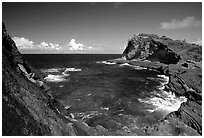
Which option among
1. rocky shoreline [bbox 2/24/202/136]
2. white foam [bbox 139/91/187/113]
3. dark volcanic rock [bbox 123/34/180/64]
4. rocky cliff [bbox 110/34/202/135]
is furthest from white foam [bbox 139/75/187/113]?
dark volcanic rock [bbox 123/34/180/64]

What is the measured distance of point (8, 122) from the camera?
7.85m

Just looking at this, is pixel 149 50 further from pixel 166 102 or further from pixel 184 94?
pixel 166 102

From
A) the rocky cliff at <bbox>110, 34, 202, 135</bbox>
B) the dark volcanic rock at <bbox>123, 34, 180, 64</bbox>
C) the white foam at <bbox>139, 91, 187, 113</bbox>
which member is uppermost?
the dark volcanic rock at <bbox>123, 34, 180, 64</bbox>

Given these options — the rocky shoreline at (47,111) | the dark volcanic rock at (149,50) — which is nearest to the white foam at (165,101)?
the rocky shoreline at (47,111)

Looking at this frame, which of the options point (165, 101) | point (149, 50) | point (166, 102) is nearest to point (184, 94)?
point (165, 101)

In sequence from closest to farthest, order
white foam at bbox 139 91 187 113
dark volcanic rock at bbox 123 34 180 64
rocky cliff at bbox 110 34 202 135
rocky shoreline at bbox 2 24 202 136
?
rocky shoreline at bbox 2 24 202 136, rocky cliff at bbox 110 34 202 135, white foam at bbox 139 91 187 113, dark volcanic rock at bbox 123 34 180 64

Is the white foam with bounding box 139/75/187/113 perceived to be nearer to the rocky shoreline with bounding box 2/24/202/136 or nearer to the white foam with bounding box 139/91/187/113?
the white foam with bounding box 139/91/187/113

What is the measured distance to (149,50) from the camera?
132 metres

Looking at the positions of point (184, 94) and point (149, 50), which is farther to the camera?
point (149, 50)

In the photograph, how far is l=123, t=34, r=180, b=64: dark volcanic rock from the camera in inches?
4320

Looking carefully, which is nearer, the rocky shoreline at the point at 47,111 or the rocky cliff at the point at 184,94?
the rocky shoreline at the point at 47,111

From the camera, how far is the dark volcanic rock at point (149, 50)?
360 feet

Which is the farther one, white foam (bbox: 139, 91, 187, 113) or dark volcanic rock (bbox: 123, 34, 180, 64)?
dark volcanic rock (bbox: 123, 34, 180, 64)

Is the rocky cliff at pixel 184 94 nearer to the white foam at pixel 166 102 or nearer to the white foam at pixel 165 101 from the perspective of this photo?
the white foam at pixel 165 101
